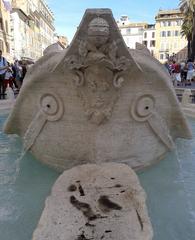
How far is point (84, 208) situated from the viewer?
6.20ft

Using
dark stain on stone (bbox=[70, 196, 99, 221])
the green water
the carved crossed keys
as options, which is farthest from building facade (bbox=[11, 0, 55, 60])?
dark stain on stone (bbox=[70, 196, 99, 221])

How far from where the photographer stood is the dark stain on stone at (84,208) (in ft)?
5.92

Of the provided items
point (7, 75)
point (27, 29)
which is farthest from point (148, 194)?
point (27, 29)

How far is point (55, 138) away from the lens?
342cm

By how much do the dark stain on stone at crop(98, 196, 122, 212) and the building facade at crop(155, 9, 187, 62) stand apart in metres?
66.1

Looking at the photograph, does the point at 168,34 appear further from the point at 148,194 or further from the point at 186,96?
the point at 148,194

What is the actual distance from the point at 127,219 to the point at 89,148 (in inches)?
61.0

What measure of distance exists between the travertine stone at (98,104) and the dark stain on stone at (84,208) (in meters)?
1.28

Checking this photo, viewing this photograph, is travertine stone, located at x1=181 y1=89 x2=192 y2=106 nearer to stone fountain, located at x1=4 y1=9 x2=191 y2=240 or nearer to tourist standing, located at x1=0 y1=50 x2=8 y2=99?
stone fountain, located at x1=4 y1=9 x2=191 y2=240

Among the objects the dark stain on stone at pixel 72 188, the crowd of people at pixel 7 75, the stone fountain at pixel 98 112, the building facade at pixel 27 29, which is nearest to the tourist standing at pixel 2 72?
the crowd of people at pixel 7 75

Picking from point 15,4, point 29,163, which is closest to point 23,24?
point 15,4

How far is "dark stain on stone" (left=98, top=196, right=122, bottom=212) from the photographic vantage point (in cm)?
190

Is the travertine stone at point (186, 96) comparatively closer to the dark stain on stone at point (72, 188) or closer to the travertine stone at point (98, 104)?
the travertine stone at point (98, 104)

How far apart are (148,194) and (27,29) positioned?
5607 cm
